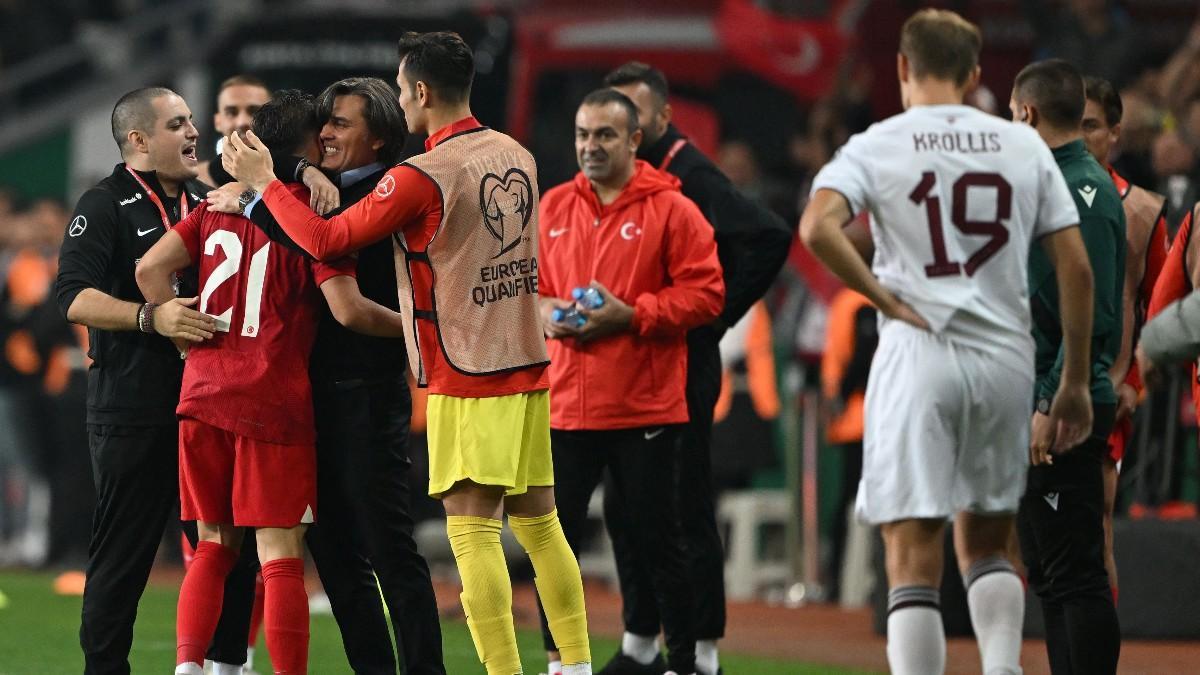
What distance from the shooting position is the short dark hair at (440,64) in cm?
607

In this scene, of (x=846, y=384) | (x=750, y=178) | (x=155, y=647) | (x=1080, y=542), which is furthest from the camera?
(x=750, y=178)

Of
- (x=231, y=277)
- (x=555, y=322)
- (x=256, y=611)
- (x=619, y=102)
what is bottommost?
(x=256, y=611)

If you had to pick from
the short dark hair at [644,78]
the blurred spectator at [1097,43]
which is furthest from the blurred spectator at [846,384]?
the short dark hair at [644,78]

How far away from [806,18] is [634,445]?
28.5 feet

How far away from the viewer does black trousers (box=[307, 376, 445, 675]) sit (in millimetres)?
6121

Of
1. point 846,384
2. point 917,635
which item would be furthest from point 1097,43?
point 917,635

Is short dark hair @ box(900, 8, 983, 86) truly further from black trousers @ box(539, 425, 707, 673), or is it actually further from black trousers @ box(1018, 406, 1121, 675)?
black trousers @ box(539, 425, 707, 673)

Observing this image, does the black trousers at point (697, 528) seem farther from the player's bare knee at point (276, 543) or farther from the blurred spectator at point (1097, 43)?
the blurred spectator at point (1097, 43)

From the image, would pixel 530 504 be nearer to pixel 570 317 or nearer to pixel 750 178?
pixel 570 317

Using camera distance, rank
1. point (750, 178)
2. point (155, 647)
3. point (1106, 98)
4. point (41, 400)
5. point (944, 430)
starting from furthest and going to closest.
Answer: point (41, 400) → point (750, 178) → point (155, 647) → point (1106, 98) → point (944, 430)

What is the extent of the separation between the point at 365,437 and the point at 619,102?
1.98 meters

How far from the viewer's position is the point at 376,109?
20.5ft

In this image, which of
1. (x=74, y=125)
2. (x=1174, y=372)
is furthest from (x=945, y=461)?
(x=74, y=125)

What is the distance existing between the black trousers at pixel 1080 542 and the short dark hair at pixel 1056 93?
0.92 metres
